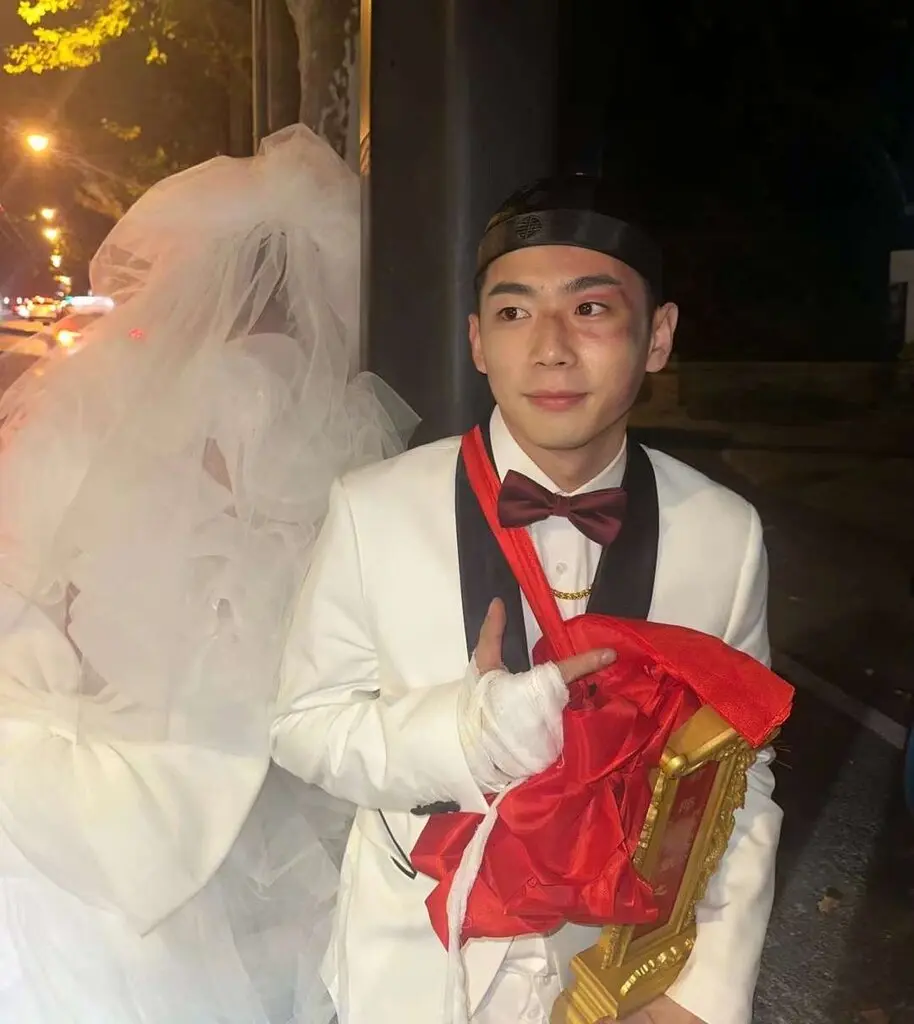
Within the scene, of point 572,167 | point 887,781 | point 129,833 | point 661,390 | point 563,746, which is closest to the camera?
point 563,746

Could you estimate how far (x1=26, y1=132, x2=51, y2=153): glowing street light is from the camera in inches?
78.7

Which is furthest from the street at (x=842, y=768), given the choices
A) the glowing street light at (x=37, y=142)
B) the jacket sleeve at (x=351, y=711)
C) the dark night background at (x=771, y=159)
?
the dark night background at (x=771, y=159)

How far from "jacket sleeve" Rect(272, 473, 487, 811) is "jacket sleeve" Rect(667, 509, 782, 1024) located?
39cm

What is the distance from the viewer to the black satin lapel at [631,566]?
109cm

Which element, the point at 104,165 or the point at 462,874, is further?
the point at 104,165

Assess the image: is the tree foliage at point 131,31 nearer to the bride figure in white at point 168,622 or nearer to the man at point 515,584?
the bride figure in white at point 168,622

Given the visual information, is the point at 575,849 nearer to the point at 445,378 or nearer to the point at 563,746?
the point at 563,746

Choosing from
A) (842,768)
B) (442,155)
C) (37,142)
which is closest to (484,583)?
(442,155)

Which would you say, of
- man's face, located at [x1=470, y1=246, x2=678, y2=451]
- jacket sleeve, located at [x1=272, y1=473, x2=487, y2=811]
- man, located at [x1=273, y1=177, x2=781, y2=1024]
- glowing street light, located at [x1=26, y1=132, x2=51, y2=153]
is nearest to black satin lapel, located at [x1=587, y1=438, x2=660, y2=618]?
man, located at [x1=273, y1=177, x2=781, y2=1024]

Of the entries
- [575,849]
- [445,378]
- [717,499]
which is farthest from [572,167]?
[575,849]

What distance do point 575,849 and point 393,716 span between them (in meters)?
0.24

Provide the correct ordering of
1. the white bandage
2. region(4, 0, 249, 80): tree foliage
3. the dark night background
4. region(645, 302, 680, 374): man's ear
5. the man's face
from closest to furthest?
the white bandage
the man's face
region(645, 302, 680, 374): man's ear
region(4, 0, 249, 80): tree foliage
the dark night background

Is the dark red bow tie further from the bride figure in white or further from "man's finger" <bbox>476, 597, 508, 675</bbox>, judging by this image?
the bride figure in white

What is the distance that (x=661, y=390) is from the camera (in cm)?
866
